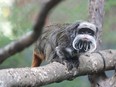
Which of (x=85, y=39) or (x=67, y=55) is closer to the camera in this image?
(x=85, y=39)

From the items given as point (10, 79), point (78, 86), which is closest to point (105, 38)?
point (78, 86)

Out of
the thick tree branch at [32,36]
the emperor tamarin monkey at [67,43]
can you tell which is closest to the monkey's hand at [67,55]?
A: the emperor tamarin monkey at [67,43]

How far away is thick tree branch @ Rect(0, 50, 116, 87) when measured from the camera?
5.07ft

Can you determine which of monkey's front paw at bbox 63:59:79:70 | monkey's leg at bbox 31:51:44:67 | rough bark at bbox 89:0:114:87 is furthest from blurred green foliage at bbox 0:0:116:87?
monkey's front paw at bbox 63:59:79:70

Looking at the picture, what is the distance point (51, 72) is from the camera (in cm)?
184

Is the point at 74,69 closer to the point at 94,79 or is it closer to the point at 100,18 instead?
the point at 94,79

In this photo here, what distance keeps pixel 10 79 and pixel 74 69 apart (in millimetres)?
677

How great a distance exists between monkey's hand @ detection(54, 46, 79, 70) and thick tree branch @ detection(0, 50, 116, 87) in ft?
0.13

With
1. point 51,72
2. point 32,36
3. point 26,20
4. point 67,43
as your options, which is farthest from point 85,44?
point 26,20

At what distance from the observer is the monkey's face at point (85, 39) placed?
2.08m

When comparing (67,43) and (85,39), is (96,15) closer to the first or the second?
(67,43)

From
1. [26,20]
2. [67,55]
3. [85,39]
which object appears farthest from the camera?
[26,20]

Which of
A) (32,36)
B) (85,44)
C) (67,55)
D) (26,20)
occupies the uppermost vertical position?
(32,36)

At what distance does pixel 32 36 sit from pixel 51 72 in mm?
1337
